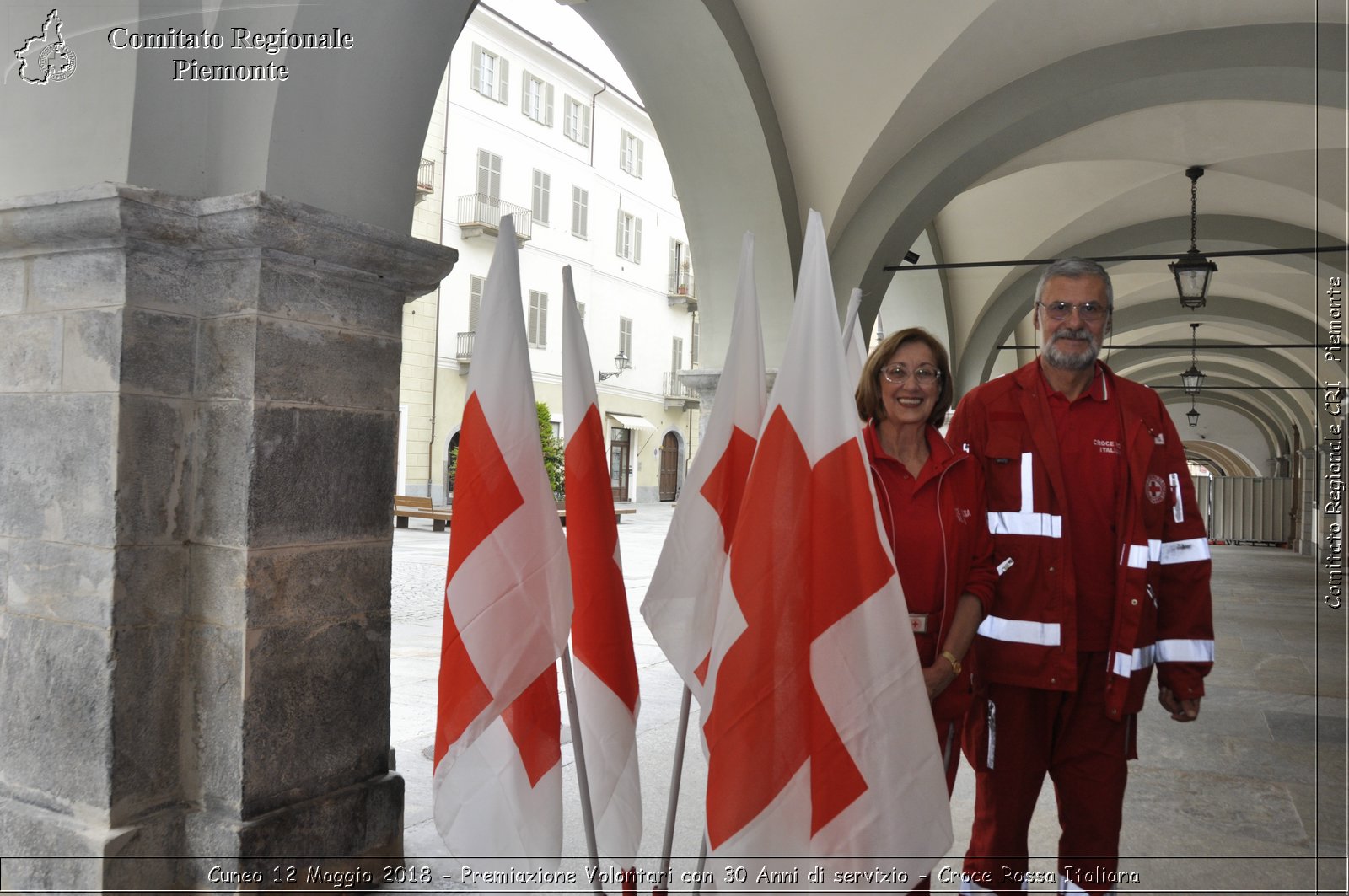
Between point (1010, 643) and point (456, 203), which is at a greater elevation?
point (456, 203)

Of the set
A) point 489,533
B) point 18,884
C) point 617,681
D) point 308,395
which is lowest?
point 18,884

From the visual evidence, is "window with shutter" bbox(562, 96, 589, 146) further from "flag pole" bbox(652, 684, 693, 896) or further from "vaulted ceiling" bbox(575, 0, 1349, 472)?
"flag pole" bbox(652, 684, 693, 896)

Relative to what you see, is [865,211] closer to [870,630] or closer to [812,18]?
[812,18]

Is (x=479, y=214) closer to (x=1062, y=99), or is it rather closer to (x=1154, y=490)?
(x=1062, y=99)

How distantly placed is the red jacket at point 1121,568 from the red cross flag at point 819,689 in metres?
0.57

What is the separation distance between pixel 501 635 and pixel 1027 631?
122 cm

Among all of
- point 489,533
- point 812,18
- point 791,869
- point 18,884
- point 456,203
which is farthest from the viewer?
point 456,203

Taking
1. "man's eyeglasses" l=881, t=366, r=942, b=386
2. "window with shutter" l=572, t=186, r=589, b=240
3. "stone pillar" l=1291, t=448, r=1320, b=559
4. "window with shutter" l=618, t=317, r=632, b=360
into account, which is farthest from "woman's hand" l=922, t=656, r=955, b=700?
Result: "window with shutter" l=618, t=317, r=632, b=360

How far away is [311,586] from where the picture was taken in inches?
102

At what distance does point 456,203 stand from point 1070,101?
54.8 feet

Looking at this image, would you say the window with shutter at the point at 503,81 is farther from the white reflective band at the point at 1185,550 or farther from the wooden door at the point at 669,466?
the white reflective band at the point at 1185,550

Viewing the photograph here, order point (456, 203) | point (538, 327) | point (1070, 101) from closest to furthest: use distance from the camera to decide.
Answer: point (1070, 101) → point (456, 203) → point (538, 327)

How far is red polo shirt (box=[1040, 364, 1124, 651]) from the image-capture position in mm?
2344

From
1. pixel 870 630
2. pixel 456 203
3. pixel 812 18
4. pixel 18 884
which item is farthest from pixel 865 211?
pixel 456 203
